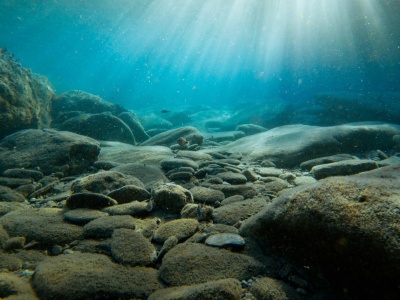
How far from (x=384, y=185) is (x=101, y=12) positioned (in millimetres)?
39873

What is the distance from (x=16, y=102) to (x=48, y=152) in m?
4.24

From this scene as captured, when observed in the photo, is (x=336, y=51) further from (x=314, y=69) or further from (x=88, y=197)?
(x=88, y=197)

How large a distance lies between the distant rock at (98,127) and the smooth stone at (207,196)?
31.1ft

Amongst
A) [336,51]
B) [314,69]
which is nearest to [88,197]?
[336,51]

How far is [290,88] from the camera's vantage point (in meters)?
42.8

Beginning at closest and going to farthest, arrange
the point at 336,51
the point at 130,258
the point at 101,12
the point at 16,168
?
the point at 130,258 < the point at 16,168 < the point at 336,51 < the point at 101,12

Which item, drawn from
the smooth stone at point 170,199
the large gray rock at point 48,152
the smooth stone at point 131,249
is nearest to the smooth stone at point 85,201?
the smooth stone at point 170,199

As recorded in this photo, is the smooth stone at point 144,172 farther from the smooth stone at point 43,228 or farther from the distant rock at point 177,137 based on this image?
the distant rock at point 177,137

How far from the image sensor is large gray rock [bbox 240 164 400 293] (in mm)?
1443

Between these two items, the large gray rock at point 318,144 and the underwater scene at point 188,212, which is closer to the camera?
the underwater scene at point 188,212

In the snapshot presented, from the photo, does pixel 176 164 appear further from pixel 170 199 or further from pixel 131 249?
pixel 131 249

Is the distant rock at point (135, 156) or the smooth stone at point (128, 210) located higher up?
the distant rock at point (135, 156)

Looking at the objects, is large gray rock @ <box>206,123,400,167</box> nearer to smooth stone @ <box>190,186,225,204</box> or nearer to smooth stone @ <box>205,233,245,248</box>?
smooth stone @ <box>190,186,225,204</box>

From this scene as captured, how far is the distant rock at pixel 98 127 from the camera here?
11.4m
